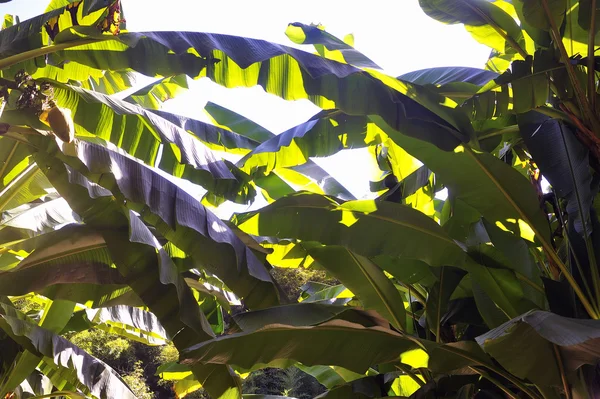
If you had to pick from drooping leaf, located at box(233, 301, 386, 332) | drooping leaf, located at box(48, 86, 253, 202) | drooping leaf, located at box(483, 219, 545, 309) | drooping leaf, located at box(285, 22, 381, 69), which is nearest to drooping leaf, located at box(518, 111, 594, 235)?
drooping leaf, located at box(483, 219, 545, 309)

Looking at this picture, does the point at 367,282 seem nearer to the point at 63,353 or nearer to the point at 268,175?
the point at 268,175

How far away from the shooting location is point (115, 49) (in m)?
1.74

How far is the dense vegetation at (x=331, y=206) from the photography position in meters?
1.57

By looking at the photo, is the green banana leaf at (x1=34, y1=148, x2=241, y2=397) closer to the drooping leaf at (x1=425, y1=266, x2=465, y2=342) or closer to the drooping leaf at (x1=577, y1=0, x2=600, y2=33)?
the drooping leaf at (x1=425, y1=266, x2=465, y2=342)

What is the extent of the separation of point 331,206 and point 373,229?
0.17 meters

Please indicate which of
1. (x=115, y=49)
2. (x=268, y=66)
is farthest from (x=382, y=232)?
(x=115, y=49)

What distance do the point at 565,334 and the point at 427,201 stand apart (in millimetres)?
1502

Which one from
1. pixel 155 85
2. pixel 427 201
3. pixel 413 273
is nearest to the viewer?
pixel 413 273

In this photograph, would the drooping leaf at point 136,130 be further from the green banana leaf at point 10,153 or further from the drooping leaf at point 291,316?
the drooping leaf at point 291,316

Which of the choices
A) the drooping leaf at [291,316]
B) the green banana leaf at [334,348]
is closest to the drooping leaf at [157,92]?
the drooping leaf at [291,316]

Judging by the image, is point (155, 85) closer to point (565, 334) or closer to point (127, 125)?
point (127, 125)

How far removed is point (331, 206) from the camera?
5.93 feet

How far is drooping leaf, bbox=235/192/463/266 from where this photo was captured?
172 cm

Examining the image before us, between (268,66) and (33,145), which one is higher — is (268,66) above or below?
above
